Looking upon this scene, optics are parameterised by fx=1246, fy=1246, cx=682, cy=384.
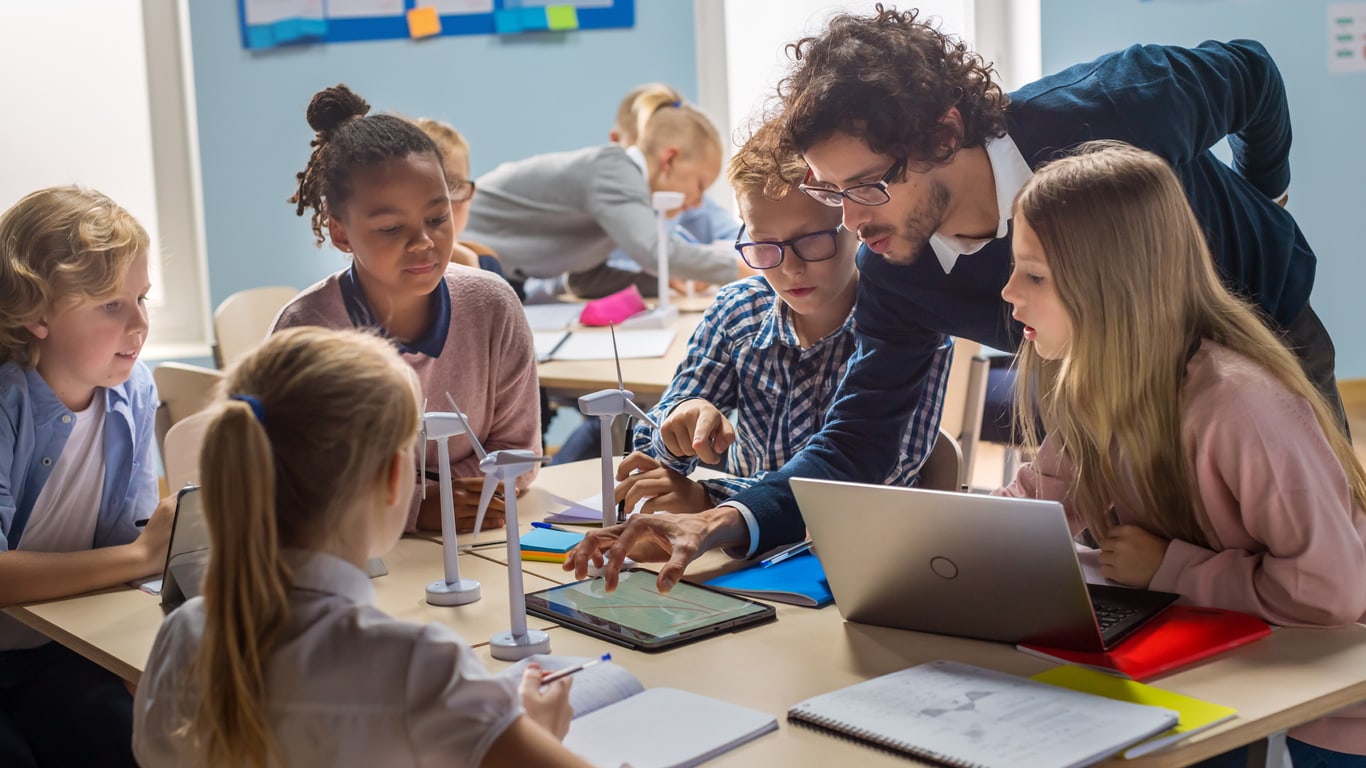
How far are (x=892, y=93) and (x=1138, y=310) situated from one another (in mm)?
513

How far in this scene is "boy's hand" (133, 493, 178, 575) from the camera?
5.56ft

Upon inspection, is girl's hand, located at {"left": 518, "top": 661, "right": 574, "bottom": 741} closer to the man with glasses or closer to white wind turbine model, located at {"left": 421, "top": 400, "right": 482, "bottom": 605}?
white wind turbine model, located at {"left": 421, "top": 400, "right": 482, "bottom": 605}

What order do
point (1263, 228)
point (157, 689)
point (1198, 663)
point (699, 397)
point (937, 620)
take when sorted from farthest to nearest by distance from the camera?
point (699, 397) < point (1263, 228) < point (937, 620) < point (1198, 663) < point (157, 689)

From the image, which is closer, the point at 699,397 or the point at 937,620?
the point at 937,620

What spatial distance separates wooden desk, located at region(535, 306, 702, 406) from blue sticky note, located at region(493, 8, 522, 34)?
2.08 metres

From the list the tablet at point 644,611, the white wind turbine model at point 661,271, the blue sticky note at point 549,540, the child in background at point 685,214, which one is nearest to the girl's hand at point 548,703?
the tablet at point 644,611

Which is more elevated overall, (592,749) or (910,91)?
(910,91)

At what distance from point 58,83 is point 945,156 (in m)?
3.85

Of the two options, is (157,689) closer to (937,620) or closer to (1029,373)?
(937,620)

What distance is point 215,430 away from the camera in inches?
37.9

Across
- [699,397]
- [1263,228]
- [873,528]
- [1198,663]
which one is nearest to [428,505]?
[699,397]

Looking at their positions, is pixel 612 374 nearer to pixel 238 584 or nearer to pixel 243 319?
pixel 243 319

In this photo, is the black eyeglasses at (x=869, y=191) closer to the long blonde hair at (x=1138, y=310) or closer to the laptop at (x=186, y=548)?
the long blonde hair at (x=1138, y=310)

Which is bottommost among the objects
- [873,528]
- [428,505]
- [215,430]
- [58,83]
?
[428,505]
